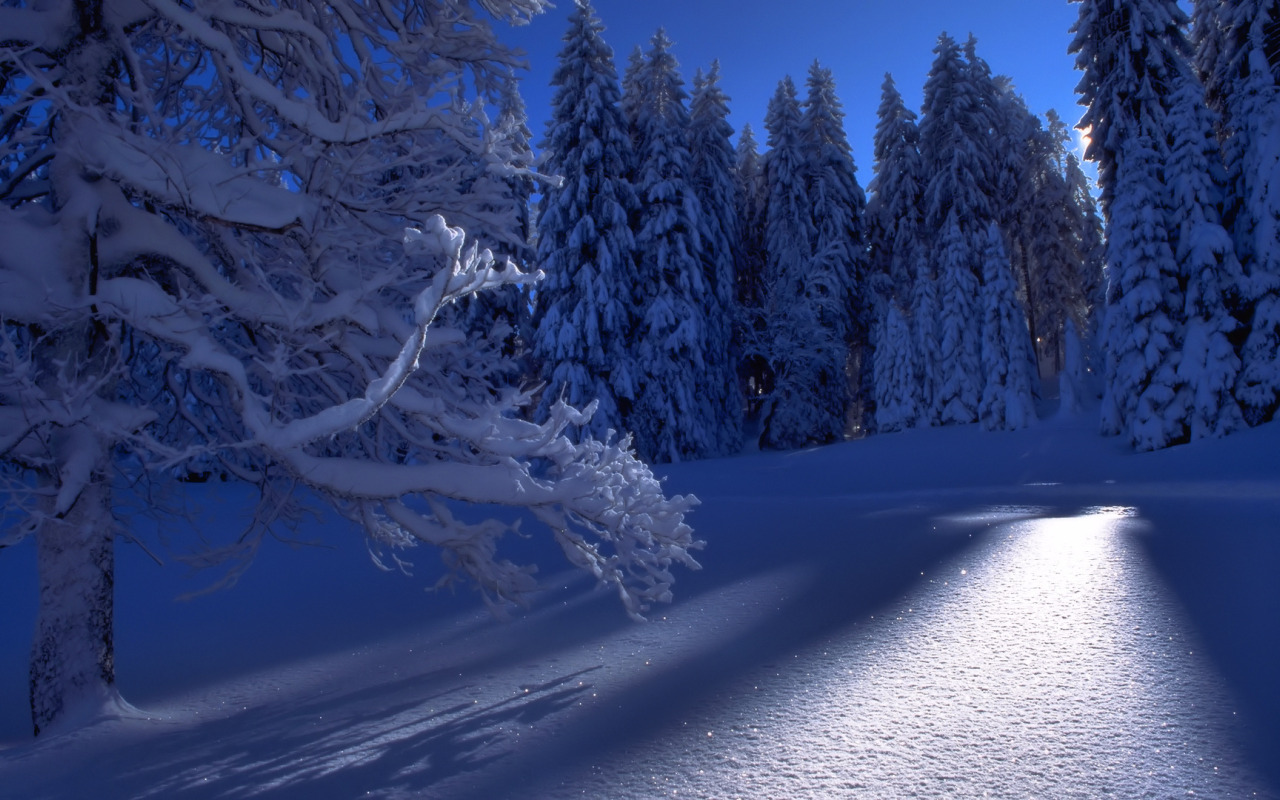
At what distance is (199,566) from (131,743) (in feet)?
2.69

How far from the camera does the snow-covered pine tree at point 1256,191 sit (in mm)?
14406

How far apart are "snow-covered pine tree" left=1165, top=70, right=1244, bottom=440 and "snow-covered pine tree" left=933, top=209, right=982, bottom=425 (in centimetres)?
863

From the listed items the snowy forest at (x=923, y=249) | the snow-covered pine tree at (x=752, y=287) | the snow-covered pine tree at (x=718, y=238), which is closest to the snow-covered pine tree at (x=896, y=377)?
the snowy forest at (x=923, y=249)

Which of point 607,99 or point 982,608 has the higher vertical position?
point 607,99

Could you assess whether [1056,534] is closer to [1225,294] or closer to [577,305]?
[1225,294]

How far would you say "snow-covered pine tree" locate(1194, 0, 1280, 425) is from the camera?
14406mm

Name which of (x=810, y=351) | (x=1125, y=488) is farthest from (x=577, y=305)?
(x=1125, y=488)

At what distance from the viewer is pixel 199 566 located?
144 inches

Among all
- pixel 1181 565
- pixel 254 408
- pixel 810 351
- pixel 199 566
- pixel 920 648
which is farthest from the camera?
pixel 810 351

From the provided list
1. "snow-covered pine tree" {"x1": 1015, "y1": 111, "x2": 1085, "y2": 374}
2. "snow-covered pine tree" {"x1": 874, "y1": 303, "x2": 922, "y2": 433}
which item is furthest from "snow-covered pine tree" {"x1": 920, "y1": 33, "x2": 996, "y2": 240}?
"snow-covered pine tree" {"x1": 1015, "y1": 111, "x2": 1085, "y2": 374}

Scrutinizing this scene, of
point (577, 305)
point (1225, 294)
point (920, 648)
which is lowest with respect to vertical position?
point (920, 648)

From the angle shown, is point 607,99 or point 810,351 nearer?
point 607,99

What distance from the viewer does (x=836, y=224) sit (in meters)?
29.3

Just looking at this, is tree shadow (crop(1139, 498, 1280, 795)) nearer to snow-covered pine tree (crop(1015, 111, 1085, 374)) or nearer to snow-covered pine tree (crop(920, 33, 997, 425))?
snow-covered pine tree (crop(920, 33, 997, 425))
